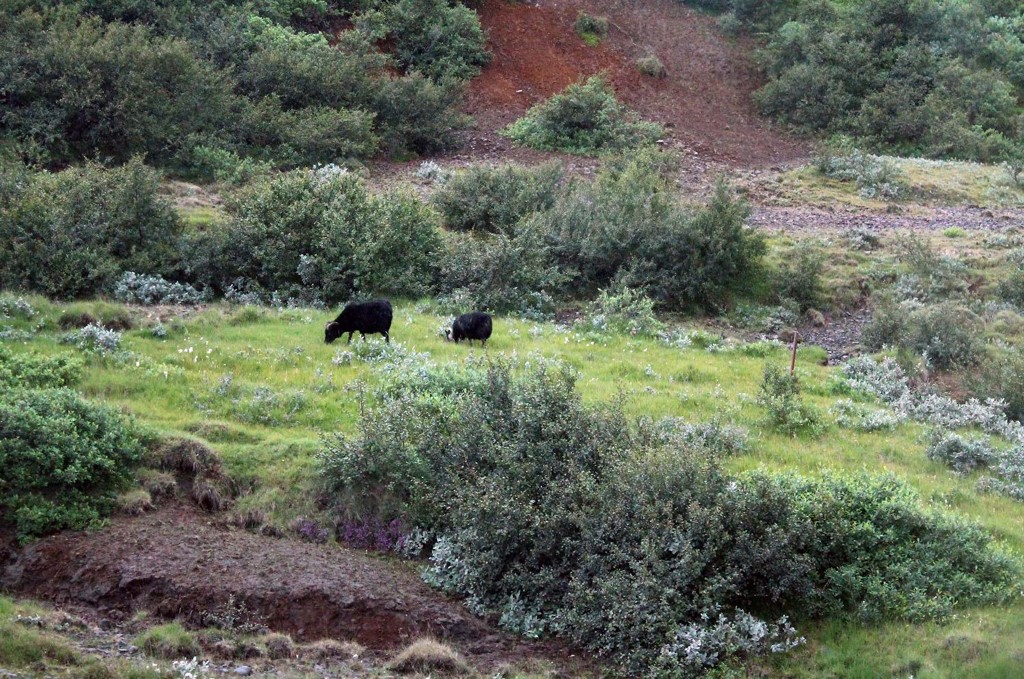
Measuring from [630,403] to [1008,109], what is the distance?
82.7 feet

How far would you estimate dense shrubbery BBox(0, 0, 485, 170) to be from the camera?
22.2m

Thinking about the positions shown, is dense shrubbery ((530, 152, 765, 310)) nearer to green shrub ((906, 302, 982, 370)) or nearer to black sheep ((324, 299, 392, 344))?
green shrub ((906, 302, 982, 370))

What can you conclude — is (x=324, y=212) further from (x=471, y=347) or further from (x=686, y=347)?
(x=686, y=347)

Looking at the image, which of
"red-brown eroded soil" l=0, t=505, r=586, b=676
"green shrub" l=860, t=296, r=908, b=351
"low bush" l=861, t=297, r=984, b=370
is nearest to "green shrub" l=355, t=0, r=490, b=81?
"green shrub" l=860, t=296, r=908, b=351

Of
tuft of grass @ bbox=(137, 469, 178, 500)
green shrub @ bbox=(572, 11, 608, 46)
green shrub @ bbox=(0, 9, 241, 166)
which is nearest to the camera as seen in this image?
tuft of grass @ bbox=(137, 469, 178, 500)

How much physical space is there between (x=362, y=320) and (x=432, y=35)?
727 inches

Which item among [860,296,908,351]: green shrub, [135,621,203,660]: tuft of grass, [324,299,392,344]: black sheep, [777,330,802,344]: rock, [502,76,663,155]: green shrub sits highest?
[502,76,663,155]: green shrub

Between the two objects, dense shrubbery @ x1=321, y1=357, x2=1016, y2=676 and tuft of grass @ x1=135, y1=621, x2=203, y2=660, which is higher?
dense shrubbery @ x1=321, y1=357, x2=1016, y2=676

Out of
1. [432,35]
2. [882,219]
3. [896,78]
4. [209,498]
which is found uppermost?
[432,35]

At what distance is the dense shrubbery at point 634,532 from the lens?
1001cm

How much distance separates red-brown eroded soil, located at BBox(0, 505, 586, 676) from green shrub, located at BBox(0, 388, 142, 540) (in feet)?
1.03

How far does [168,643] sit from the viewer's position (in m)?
9.85

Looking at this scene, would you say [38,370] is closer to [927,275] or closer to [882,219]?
[927,275]

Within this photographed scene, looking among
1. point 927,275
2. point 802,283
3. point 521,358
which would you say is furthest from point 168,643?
point 927,275
